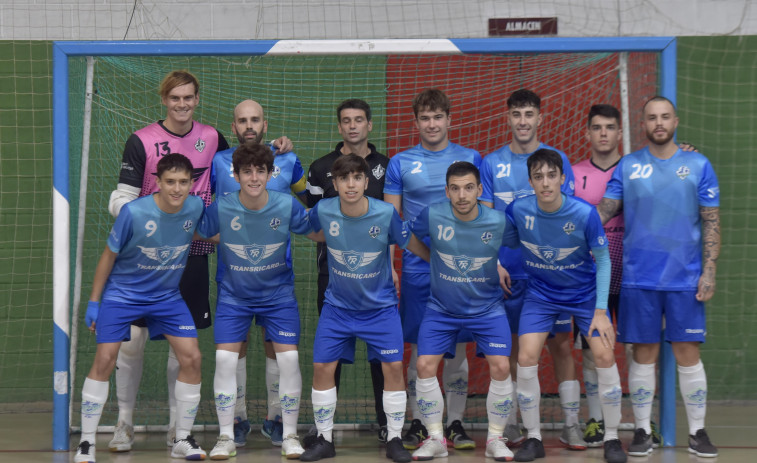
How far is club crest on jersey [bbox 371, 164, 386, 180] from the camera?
5.01m

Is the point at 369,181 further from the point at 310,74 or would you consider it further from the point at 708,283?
the point at 708,283

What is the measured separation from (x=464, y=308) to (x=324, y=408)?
860 millimetres

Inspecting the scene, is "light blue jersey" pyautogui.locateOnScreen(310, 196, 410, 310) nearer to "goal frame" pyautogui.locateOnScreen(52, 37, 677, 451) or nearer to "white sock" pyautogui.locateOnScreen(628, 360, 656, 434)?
"goal frame" pyautogui.locateOnScreen(52, 37, 677, 451)

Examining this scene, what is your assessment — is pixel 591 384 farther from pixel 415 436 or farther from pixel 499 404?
pixel 415 436

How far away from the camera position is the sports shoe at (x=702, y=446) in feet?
15.2

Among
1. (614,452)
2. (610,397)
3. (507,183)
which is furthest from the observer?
(507,183)

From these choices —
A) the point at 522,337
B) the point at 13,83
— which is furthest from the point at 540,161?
the point at 13,83

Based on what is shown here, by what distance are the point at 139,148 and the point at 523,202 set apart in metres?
2.02

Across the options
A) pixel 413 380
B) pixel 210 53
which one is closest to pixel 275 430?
pixel 413 380

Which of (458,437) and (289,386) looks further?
(458,437)

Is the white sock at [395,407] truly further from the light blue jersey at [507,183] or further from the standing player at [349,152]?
the light blue jersey at [507,183]

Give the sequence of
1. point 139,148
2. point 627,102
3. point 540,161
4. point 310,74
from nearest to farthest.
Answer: point 540,161 < point 139,148 < point 627,102 < point 310,74

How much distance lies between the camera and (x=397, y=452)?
454cm

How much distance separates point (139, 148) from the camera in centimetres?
486
